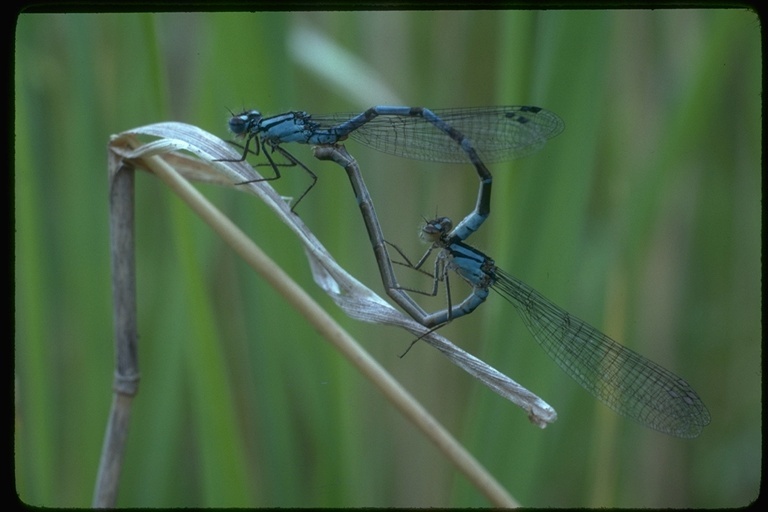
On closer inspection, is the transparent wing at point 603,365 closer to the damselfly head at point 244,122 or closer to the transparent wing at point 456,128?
the transparent wing at point 456,128

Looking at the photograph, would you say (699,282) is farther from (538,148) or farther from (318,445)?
(318,445)

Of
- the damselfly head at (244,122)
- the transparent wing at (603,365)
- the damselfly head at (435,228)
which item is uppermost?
the damselfly head at (244,122)

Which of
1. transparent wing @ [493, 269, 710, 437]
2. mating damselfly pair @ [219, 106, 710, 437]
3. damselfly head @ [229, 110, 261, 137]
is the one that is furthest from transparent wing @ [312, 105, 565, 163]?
transparent wing @ [493, 269, 710, 437]

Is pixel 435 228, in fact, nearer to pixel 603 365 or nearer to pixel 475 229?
pixel 475 229

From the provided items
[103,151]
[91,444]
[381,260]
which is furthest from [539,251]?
[91,444]

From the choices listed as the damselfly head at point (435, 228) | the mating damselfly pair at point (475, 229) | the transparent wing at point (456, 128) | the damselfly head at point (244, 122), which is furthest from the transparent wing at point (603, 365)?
the damselfly head at point (244, 122)

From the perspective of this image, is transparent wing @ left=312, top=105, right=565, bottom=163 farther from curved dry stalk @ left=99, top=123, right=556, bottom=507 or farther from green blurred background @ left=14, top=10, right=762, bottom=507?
curved dry stalk @ left=99, top=123, right=556, bottom=507

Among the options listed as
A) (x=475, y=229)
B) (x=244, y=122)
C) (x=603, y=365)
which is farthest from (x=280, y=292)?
(x=603, y=365)
